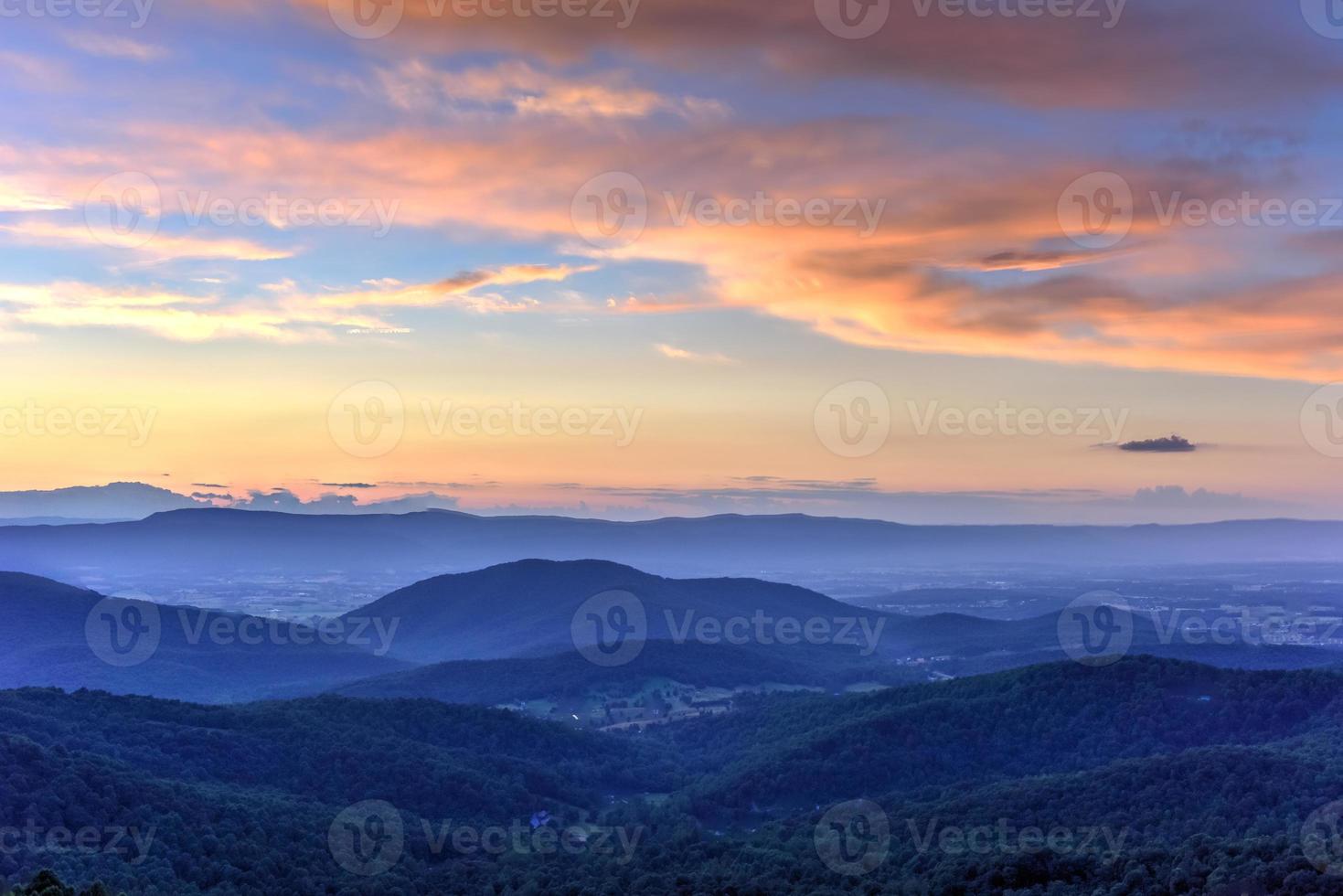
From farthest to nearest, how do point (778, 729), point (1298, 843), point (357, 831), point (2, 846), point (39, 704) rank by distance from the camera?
point (778, 729) → point (39, 704) → point (357, 831) → point (2, 846) → point (1298, 843)

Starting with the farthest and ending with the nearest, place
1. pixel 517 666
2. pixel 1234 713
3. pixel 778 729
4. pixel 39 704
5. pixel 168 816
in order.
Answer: pixel 517 666 < pixel 778 729 < pixel 1234 713 < pixel 39 704 < pixel 168 816

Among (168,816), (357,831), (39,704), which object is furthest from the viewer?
(39,704)

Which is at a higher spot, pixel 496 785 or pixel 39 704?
pixel 39 704

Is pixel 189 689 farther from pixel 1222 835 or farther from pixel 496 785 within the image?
pixel 1222 835

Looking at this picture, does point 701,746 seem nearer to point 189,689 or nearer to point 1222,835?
point 1222,835

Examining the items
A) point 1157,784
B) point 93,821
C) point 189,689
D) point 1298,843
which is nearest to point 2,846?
point 93,821

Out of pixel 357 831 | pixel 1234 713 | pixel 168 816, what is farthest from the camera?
pixel 1234 713

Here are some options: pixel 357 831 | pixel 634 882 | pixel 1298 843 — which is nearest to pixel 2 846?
pixel 357 831

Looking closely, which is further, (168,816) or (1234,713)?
(1234,713)

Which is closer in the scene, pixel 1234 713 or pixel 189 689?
pixel 1234 713
